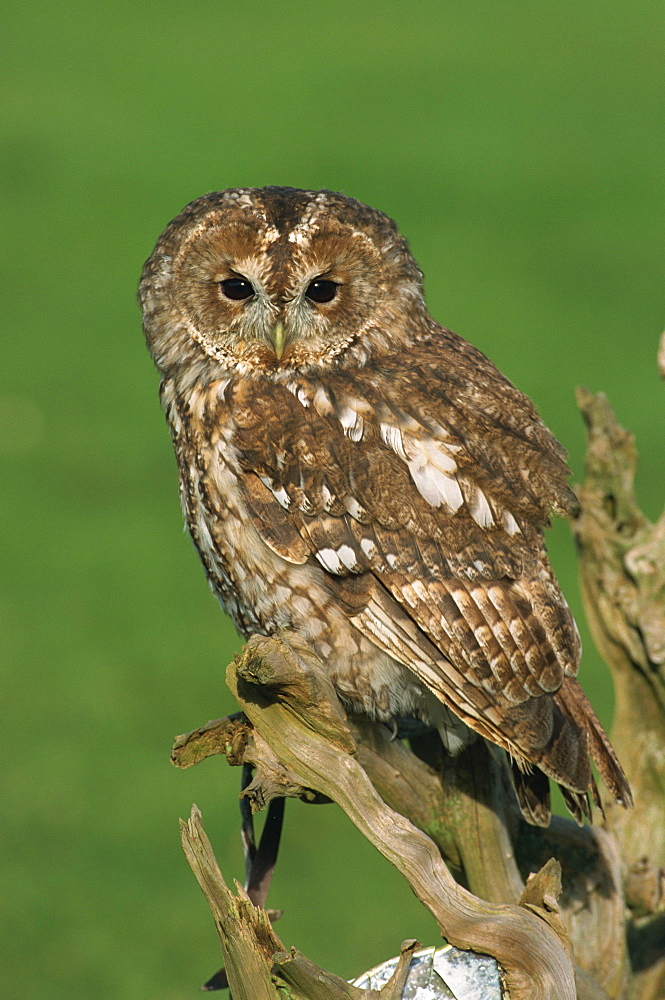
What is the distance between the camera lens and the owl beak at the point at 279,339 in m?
2.93

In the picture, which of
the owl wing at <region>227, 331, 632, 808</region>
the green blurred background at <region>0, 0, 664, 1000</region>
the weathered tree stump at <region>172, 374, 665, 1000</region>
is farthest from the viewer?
the green blurred background at <region>0, 0, 664, 1000</region>

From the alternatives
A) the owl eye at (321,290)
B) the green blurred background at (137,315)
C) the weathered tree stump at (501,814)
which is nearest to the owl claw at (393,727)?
the weathered tree stump at (501,814)

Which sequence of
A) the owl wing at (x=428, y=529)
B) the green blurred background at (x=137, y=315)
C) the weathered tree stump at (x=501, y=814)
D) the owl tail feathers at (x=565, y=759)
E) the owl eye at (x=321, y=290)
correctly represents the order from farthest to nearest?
the green blurred background at (x=137, y=315) < the owl eye at (x=321, y=290) < the owl wing at (x=428, y=529) < the owl tail feathers at (x=565, y=759) < the weathered tree stump at (x=501, y=814)

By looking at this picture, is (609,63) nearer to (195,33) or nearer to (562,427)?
(195,33)

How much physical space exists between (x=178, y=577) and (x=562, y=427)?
3.31 m

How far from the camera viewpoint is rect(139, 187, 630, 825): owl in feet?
9.39

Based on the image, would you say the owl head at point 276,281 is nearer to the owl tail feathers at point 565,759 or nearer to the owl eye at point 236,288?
the owl eye at point 236,288

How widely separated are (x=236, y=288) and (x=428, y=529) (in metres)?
0.78

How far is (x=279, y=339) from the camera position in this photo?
9.64 ft

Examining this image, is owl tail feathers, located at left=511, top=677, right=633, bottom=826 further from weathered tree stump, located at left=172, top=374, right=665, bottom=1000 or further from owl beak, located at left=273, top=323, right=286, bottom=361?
owl beak, located at left=273, top=323, right=286, bottom=361

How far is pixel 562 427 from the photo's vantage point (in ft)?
31.0

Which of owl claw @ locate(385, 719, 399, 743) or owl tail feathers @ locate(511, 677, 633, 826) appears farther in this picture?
owl claw @ locate(385, 719, 399, 743)

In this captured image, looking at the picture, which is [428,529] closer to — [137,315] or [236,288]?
[236,288]

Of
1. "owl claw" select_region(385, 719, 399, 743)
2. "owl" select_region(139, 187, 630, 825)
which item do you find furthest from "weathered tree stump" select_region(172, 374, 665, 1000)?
"owl" select_region(139, 187, 630, 825)
